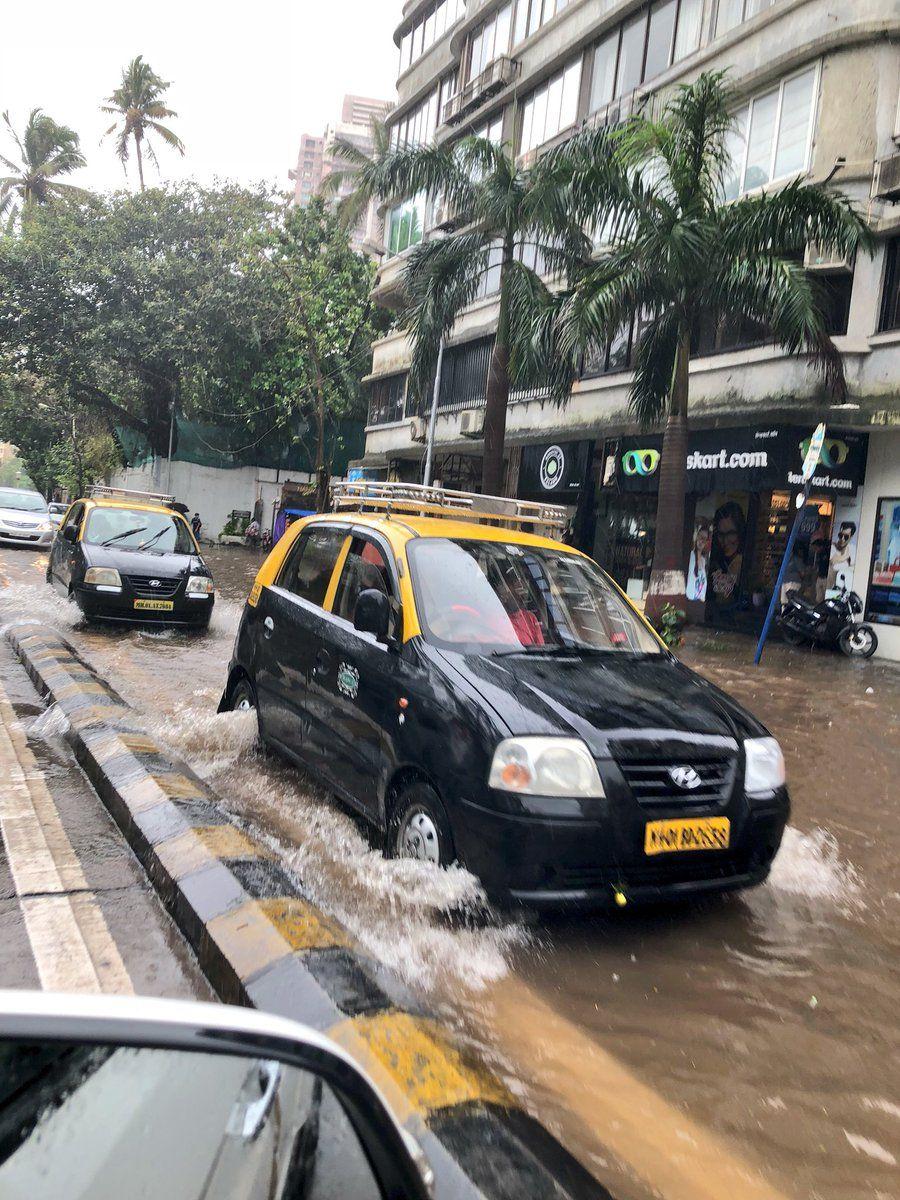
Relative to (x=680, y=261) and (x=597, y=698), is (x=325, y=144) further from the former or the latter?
(x=597, y=698)

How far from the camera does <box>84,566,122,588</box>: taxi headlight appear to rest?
11.3 meters

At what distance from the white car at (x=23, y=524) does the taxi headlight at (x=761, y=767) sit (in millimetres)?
22363

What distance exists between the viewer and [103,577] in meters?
11.4

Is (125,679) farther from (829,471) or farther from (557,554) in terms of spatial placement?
(829,471)

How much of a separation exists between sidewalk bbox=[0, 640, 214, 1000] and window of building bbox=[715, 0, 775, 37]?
18408 mm

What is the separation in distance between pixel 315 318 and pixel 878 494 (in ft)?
76.1

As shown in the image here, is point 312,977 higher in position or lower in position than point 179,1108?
lower

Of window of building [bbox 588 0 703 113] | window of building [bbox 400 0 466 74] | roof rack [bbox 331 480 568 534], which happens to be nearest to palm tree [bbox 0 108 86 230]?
window of building [bbox 400 0 466 74]

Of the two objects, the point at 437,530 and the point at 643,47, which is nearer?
the point at 437,530

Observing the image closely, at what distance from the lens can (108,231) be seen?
32969 mm

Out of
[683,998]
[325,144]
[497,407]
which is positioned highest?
[325,144]

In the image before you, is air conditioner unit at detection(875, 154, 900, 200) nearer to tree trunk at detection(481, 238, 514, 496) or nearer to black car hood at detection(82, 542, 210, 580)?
tree trunk at detection(481, 238, 514, 496)

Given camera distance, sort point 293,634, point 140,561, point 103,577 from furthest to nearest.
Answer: point 140,561 → point 103,577 → point 293,634

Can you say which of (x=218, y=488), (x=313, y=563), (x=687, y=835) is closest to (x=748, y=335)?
(x=313, y=563)
